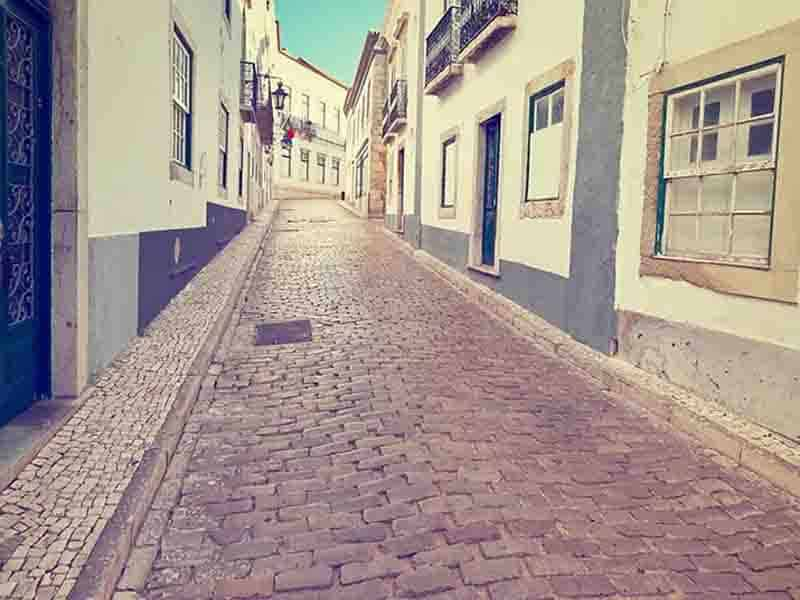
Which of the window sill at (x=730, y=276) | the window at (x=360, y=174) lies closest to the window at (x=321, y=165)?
the window at (x=360, y=174)

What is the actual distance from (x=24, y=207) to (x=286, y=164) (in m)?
42.7

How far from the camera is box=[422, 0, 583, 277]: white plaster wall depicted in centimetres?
727

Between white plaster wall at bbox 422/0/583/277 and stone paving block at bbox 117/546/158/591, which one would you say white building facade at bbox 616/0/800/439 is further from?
stone paving block at bbox 117/546/158/591

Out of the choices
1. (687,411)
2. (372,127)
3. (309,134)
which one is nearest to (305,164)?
(309,134)

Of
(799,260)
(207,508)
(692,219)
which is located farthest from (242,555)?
(692,219)

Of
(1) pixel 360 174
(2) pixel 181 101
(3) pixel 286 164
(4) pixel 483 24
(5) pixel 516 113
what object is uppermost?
(3) pixel 286 164

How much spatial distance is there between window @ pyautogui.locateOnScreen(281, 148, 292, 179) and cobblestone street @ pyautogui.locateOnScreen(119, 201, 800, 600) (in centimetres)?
4085

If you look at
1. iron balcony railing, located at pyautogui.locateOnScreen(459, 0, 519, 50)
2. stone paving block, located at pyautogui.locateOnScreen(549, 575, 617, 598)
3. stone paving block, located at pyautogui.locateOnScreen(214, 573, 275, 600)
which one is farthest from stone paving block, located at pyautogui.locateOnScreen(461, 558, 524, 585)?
iron balcony railing, located at pyautogui.locateOnScreen(459, 0, 519, 50)

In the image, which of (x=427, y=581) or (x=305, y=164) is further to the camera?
(x=305, y=164)

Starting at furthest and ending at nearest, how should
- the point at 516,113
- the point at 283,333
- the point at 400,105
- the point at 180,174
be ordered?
the point at 400,105
the point at 516,113
the point at 180,174
the point at 283,333

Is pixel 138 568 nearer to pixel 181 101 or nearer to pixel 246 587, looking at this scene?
pixel 246 587

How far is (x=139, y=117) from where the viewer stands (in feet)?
19.2

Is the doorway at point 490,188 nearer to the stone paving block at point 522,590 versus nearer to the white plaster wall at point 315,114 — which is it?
the stone paving block at point 522,590

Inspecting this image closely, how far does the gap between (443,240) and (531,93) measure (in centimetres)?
498
